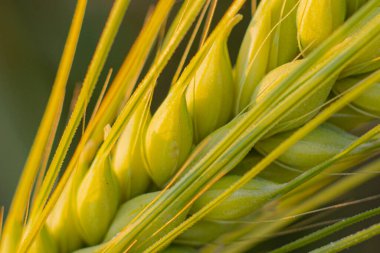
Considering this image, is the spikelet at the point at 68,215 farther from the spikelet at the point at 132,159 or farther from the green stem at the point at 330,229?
the green stem at the point at 330,229

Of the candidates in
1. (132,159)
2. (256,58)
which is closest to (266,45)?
(256,58)

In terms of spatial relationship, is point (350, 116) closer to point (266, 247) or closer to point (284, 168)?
point (284, 168)

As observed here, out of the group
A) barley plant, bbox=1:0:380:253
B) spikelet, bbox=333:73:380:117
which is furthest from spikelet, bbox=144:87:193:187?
spikelet, bbox=333:73:380:117

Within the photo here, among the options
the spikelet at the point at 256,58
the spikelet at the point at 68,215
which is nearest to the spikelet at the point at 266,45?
the spikelet at the point at 256,58

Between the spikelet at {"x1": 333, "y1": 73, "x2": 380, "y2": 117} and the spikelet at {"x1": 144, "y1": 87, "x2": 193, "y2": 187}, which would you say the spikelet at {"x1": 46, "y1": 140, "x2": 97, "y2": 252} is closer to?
the spikelet at {"x1": 144, "y1": 87, "x2": 193, "y2": 187}

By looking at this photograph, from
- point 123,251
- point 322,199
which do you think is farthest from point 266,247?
point 123,251

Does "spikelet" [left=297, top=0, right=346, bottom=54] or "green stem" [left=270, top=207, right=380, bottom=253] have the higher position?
"spikelet" [left=297, top=0, right=346, bottom=54]

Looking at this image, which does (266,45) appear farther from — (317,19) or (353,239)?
(353,239)
